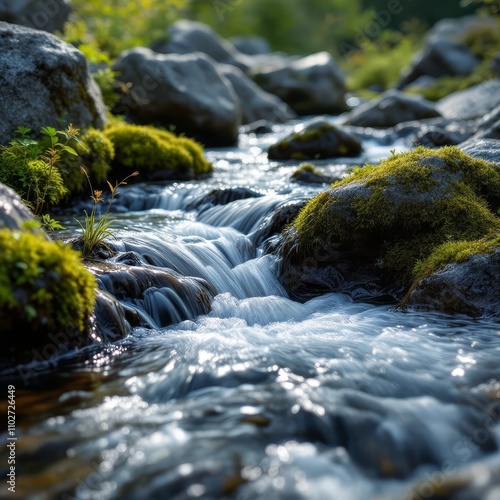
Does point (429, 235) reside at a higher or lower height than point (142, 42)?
lower

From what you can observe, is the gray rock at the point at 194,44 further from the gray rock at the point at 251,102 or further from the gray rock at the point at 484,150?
the gray rock at the point at 484,150

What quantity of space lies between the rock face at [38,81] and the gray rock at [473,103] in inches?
480

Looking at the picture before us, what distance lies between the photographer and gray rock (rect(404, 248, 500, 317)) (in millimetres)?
4645

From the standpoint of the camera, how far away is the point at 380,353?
4043 mm

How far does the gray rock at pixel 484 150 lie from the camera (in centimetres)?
646

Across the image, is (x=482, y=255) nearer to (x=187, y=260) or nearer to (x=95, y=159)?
(x=187, y=260)

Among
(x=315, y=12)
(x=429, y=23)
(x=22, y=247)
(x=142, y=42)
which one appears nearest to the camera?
(x=22, y=247)

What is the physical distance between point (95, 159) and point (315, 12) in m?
48.6

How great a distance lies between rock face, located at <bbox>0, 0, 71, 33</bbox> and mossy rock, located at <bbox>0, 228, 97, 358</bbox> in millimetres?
9710

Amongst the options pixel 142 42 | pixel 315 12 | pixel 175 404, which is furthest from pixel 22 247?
pixel 315 12

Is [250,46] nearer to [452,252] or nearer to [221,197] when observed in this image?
[221,197]

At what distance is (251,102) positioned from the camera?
59.7 feet

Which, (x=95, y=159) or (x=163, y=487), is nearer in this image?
(x=163, y=487)

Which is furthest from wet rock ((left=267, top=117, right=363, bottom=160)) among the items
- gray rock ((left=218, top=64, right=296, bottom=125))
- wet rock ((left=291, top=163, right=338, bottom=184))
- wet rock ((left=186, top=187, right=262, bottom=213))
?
gray rock ((left=218, top=64, right=296, bottom=125))
